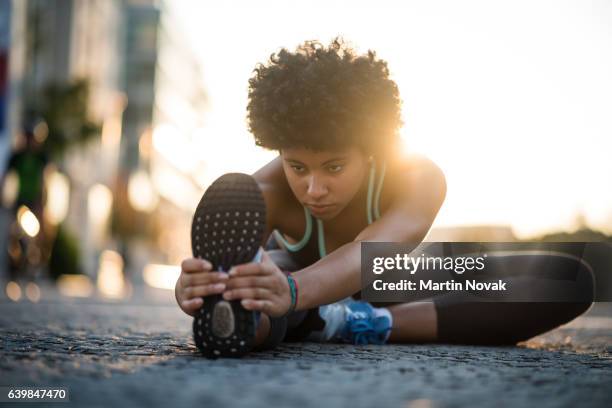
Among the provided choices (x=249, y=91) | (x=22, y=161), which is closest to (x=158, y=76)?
(x=22, y=161)

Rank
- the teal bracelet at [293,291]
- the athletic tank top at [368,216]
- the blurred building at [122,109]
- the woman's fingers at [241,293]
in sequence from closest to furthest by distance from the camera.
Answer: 1. the woman's fingers at [241,293]
2. the teal bracelet at [293,291]
3. the athletic tank top at [368,216]
4. the blurred building at [122,109]

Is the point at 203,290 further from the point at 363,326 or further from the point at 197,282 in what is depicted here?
the point at 363,326

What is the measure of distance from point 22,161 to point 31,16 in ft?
32.2

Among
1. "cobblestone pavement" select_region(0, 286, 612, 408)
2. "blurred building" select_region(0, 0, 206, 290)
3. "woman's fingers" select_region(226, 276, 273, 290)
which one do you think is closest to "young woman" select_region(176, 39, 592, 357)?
"woman's fingers" select_region(226, 276, 273, 290)

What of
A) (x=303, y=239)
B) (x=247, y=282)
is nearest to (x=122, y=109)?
(x=303, y=239)

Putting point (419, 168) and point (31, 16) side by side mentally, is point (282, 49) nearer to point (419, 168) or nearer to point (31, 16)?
point (419, 168)

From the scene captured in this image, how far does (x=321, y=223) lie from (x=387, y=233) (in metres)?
0.48

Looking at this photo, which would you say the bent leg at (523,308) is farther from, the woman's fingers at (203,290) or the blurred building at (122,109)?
the blurred building at (122,109)

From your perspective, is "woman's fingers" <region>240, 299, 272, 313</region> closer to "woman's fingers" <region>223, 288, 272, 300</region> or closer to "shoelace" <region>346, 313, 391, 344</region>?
"woman's fingers" <region>223, 288, 272, 300</region>

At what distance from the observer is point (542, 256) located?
103 inches

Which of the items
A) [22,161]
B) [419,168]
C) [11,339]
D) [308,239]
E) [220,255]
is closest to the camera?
[220,255]

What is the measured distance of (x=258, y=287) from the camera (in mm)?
1648

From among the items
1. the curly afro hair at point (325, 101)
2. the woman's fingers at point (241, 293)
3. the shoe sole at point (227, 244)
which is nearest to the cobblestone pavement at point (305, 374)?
the shoe sole at point (227, 244)

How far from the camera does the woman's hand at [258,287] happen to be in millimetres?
1616
